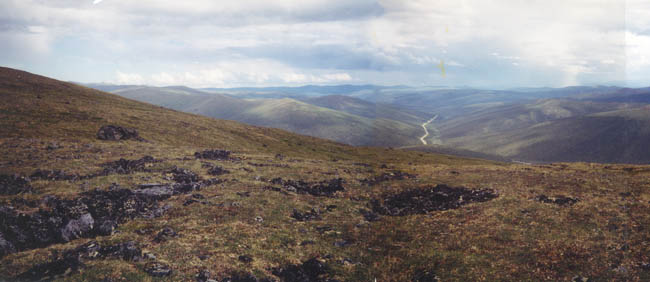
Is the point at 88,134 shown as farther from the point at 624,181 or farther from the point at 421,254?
the point at 624,181

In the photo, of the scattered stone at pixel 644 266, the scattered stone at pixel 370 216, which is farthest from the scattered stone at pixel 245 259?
the scattered stone at pixel 644 266

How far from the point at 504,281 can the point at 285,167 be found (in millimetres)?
38598

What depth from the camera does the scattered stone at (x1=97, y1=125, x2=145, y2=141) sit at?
56438 millimetres

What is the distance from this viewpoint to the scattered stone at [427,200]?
1286 inches

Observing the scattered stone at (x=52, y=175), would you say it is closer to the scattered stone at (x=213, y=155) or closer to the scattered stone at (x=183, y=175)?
the scattered stone at (x=183, y=175)

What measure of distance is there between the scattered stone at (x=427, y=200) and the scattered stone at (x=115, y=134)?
4906 centimetres

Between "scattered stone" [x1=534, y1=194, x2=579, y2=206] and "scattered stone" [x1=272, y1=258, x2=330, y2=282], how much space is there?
1011 inches

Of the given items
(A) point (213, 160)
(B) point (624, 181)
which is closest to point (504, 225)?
(B) point (624, 181)

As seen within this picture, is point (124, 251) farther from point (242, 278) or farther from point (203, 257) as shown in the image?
point (242, 278)

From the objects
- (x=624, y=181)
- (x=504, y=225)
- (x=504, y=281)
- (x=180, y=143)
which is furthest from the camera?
(x=180, y=143)

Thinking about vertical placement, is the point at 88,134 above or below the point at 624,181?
above

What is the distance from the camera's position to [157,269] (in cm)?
1698

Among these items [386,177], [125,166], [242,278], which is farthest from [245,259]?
[386,177]

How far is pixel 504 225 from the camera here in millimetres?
26172
